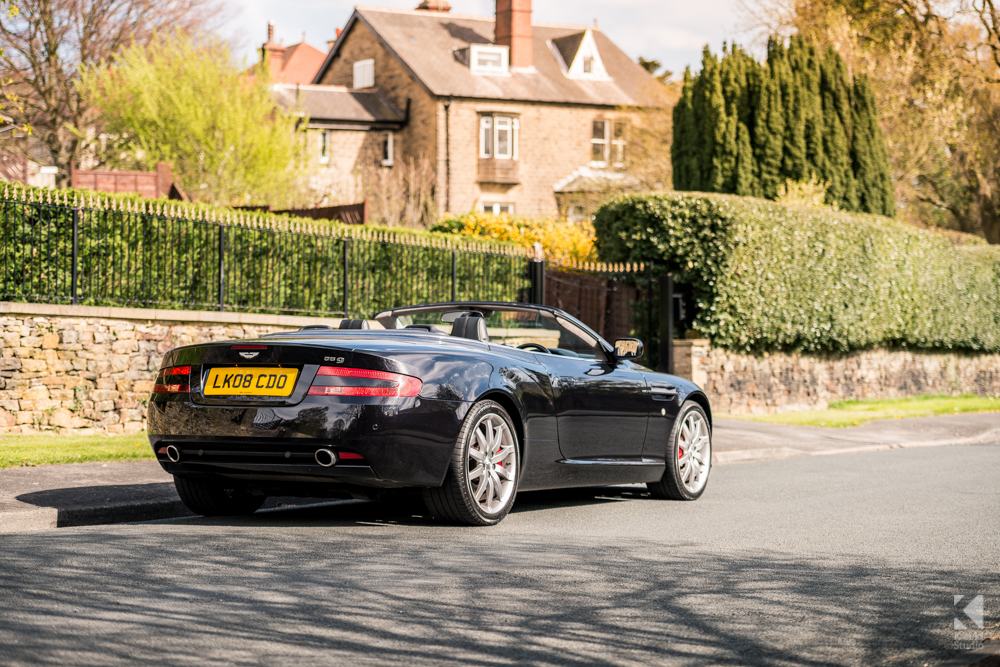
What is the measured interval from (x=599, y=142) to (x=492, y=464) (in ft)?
141

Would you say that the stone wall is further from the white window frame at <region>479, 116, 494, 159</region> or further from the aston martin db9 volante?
the white window frame at <region>479, 116, 494, 159</region>

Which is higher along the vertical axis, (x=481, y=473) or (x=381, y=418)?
(x=381, y=418)

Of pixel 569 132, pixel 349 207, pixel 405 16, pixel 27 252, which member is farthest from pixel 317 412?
pixel 405 16

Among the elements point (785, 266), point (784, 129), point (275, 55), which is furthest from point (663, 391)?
point (275, 55)

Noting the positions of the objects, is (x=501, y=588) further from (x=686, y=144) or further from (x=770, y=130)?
(x=686, y=144)

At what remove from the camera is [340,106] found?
4703 cm

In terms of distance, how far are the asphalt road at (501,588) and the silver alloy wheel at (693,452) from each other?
0.96m

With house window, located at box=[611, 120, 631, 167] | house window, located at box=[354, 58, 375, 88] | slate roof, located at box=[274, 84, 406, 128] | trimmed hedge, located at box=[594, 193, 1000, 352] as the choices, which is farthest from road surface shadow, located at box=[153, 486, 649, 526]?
house window, located at box=[354, 58, 375, 88]

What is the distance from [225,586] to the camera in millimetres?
5223

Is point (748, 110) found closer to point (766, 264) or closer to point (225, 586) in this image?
point (766, 264)

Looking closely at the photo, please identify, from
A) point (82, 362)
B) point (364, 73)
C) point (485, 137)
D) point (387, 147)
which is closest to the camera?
point (82, 362)

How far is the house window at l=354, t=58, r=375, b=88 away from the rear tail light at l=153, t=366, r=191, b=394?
43.9 meters

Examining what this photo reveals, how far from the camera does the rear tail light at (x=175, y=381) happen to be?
7.03 m

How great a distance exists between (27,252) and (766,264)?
12271 mm
